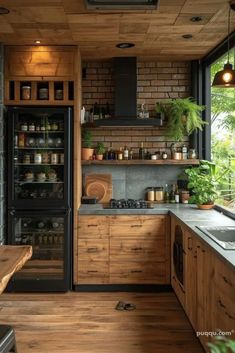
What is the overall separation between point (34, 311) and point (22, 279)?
619 millimetres

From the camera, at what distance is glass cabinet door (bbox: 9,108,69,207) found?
4.56m

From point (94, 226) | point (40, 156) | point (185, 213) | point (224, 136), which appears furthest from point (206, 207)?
point (40, 156)

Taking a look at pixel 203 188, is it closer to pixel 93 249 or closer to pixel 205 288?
pixel 93 249

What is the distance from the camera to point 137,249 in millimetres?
4516

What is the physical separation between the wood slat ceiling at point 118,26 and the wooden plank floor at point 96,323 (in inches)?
100

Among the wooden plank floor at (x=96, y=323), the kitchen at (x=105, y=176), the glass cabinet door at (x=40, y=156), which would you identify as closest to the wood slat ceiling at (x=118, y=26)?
the kitchen at (x=105, y=176)

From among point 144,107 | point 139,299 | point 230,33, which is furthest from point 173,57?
point 139,299

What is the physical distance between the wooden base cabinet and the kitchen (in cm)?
1

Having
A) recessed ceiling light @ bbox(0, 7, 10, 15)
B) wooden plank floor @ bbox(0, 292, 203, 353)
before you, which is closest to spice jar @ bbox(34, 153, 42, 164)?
wooden plank floor @ bbox(0, 292, 203, 353)

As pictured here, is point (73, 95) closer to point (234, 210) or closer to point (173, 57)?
point (173, 57)

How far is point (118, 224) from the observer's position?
4.49 meters

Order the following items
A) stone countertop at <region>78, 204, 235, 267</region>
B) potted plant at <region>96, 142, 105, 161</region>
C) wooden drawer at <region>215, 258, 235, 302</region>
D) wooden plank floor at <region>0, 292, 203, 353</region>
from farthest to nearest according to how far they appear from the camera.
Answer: potted plant at <region>96, 142, 105, 161</region> < stone countertop at <region>78, 204, 235, 267</region> < wooden plank floor at <region>0, 292, 203, 353</region> < wooden drawer at <region>215, 258, 235, 302</region>

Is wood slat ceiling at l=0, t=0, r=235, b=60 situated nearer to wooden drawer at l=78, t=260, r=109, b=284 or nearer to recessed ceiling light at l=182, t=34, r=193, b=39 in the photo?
recessed ceiling light at l=182, t=34, r=193, b=39

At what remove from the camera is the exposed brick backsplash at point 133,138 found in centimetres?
519
